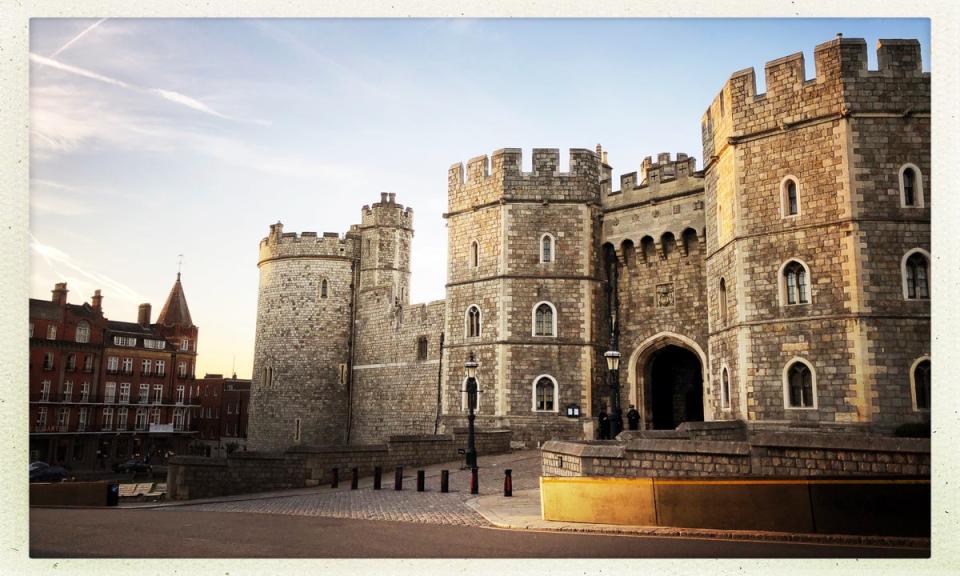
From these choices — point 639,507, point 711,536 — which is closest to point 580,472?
point 639,507

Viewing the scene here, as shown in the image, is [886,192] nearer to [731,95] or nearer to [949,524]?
[731,95]

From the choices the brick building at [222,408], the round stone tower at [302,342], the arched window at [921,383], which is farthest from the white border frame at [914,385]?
the brick building at [222,408]

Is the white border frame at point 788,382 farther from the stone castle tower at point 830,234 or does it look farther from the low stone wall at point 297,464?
the low stone wall at point 297,464

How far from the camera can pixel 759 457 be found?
9.83m

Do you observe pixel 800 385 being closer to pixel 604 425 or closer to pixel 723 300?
pixel 723 300

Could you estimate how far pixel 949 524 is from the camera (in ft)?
27.9

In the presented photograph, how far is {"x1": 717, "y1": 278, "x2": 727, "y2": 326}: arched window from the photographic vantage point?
17.6 meters

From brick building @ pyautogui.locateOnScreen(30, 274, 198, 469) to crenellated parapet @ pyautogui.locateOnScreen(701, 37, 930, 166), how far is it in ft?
43.7

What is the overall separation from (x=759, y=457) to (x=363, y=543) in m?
5.10

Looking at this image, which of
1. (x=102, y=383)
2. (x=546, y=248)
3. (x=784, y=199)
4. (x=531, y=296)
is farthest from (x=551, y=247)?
(x=102, y=383)

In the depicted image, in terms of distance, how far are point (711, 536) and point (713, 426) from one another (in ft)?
21.8

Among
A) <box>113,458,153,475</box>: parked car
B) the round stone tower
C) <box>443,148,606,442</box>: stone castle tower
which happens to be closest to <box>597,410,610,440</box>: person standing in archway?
<box>443,148,606,442</box>: stone castle tower

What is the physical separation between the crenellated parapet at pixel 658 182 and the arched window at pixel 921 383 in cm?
734

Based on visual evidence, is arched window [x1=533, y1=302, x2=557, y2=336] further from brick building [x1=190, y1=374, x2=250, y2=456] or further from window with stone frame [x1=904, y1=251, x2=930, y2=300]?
brick building [x1=190, y1=374, x2=250, y2=456]
